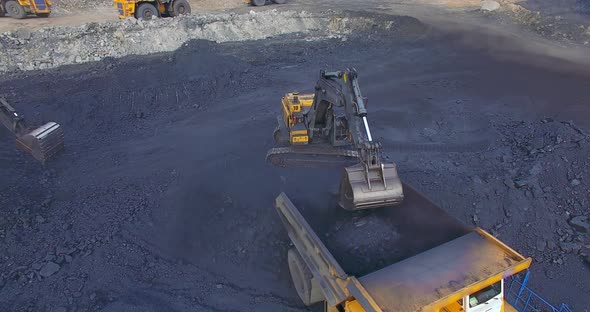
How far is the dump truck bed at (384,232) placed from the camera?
20.2 ft

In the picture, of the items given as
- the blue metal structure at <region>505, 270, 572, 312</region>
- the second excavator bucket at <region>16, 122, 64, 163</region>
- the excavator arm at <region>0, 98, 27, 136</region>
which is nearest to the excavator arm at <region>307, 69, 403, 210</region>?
the blue metal structure at <region>505, 270, 572, 312</region>

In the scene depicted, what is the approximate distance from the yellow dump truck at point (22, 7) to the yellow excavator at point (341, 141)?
21696mm

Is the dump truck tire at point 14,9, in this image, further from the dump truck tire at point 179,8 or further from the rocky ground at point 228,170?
the dump truck tire at point 179,8

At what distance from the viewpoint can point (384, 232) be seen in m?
6.50

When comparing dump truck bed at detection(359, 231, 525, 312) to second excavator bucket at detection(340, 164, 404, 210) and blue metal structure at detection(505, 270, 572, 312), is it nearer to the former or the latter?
second excavator bucket at detection(340, 164, 404, 210)

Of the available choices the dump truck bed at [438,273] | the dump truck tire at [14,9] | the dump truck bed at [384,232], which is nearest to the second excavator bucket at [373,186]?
the dump truck bed at [384,232]

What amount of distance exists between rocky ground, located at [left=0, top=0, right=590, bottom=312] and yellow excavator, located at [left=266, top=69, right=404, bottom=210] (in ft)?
1.91

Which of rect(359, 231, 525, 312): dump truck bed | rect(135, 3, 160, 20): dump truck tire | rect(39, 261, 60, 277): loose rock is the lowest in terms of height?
rect(39, 261, 60, 277): loose rock

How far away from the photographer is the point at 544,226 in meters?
8.39

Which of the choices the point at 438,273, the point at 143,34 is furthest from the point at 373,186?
the point at 143,34

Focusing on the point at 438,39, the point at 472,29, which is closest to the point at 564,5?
the point at 472,29

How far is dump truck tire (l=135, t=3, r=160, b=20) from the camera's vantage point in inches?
877

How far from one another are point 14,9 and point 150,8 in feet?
29.4

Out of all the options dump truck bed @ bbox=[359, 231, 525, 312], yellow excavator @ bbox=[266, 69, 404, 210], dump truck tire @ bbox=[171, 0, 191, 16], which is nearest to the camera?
dump truck bed @ bbox=[359, 231, 525, 312]
